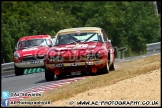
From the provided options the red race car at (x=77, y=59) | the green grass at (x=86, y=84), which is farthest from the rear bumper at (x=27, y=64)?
the green grass at (x=86, y=84)

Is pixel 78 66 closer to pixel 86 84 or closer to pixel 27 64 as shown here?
pixel 86 84

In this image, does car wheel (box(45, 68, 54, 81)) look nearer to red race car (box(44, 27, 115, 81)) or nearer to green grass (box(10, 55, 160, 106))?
red race car (box(44, 27, 115, 81))

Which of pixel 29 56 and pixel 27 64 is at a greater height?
pixel 29 56

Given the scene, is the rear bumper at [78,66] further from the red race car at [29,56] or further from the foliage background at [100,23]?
the foliage background at [100,23]

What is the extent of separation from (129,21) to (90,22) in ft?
9.40

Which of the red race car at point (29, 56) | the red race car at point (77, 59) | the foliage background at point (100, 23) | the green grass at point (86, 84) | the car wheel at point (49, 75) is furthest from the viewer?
Result: the foliage background at point (100, 23)

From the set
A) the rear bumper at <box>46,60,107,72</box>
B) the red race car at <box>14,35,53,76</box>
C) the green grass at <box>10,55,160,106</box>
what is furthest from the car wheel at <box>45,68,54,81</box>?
the red race car at <box>14,35,53,76</box>

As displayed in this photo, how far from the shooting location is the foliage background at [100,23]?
37.7 meters

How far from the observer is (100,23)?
39375mm

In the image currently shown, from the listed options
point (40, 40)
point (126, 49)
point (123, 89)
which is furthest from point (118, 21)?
point (123, 89)

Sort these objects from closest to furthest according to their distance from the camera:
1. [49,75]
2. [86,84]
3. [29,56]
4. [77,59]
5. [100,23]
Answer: [86,84]
[77,59]
[49,75]
[29,56]
[100,23]

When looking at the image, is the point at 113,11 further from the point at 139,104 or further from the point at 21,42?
the point at 139,104

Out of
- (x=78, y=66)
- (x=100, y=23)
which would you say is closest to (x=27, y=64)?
(x=78, y=66)

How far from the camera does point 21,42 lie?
23172 millimetres
